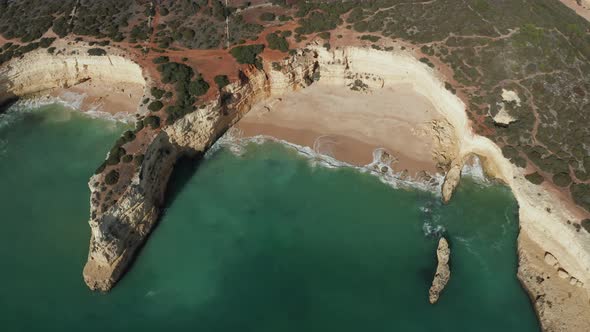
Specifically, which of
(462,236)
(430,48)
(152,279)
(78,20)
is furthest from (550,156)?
A: (78,20)

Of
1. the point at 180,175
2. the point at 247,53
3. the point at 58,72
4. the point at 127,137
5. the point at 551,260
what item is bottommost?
the point at 58,72

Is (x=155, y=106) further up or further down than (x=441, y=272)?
further down

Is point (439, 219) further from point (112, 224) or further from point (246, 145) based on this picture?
point (112, 224)

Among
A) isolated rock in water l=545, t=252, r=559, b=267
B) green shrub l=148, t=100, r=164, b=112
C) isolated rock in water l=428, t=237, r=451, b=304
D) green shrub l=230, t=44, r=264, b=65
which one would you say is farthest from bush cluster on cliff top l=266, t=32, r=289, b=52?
isolated rock in water l=545, t=252, r=559, b=267

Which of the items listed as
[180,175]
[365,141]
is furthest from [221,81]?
[365,141]

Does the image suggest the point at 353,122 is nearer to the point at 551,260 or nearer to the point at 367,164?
the point at 367,164

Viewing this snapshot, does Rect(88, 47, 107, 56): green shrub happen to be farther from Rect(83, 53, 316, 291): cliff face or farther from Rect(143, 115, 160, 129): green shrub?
Rect(83, 53, 316, 291): cliff face

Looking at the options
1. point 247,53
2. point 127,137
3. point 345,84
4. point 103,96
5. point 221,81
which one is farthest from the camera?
point 103,96
